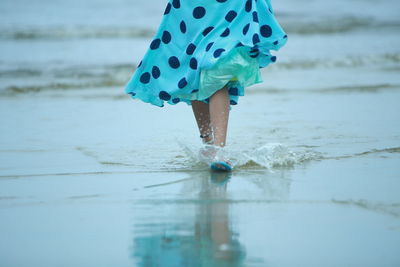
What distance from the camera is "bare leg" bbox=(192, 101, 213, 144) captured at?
408 cm

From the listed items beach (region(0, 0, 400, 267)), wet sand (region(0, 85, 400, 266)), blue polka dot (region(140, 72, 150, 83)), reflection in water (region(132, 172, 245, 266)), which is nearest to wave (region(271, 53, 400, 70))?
beach (region(0, 0, 400, 267))

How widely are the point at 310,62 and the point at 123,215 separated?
717 centimetres

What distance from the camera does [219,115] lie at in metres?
3.76

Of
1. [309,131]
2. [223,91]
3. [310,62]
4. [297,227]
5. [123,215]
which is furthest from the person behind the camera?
[310,62]

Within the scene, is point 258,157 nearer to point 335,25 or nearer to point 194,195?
point 194,195

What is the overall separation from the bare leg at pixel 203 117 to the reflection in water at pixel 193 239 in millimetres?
997

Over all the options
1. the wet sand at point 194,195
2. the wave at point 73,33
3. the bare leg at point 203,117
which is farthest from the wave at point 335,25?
the bare leg at point 203,117

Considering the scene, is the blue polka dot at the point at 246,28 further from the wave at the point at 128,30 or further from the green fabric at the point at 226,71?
the wave at the point at 128,30

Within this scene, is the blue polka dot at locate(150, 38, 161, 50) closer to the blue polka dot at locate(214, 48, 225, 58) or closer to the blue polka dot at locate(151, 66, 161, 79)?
the blue polka dot at locate(151, 66, 161, 79)

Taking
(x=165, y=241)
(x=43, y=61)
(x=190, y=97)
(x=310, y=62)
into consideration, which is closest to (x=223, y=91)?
(x=190, y=97)

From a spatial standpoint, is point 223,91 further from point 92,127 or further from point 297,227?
point 92,127

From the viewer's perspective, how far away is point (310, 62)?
384 inches

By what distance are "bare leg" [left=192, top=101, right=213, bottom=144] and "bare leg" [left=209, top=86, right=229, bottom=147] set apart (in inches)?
11.5

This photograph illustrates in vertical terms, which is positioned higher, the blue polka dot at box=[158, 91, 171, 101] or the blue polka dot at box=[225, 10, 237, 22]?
the blue polka dot at box=[225, 10, 237, 22]
